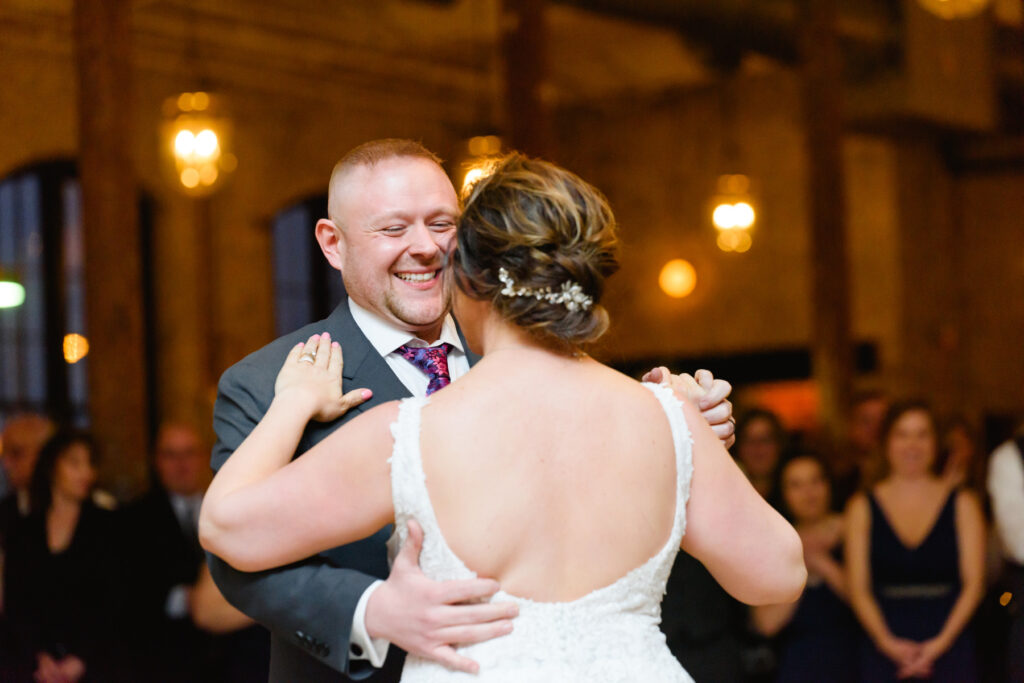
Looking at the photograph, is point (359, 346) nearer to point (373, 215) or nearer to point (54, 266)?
point (373, 215)

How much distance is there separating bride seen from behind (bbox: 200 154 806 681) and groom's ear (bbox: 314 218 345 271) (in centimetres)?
56

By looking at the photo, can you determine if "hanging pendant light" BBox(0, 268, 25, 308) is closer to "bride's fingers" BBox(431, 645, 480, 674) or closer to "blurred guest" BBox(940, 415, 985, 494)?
"blurred guest" BBox(940, 415, 985, 494)

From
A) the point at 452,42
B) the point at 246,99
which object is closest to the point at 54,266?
the point at 246,99

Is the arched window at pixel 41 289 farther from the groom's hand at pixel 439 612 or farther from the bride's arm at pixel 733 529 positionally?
the bride's arm at pixel 733 529

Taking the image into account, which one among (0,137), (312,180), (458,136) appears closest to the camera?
(0,137)

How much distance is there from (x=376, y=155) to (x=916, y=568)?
3397mm

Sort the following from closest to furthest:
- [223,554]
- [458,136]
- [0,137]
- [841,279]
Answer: [223,554] → [841,279] → [0,137] → [458,136]

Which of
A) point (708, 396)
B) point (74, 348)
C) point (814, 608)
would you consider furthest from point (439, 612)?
point (74, 348)

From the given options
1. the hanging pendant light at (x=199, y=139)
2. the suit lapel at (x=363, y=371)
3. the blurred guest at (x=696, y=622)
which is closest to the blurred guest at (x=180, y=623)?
the blurred guest at (x=696, y=622)

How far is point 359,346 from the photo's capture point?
213 cm

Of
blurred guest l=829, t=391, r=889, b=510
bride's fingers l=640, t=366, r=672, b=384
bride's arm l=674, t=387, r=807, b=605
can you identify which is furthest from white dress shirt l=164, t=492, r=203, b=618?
blurred guest l=829, t=391, r=889, b=510

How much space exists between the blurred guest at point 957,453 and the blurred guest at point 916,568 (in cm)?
19

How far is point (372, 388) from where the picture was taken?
208cm

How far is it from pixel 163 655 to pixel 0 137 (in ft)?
21.2
